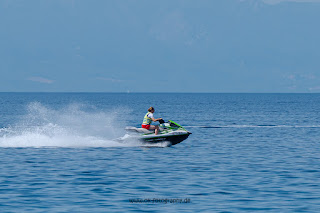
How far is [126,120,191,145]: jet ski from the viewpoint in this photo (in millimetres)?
33562

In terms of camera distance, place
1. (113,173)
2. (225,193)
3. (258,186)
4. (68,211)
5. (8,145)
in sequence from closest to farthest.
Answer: (68,211), (225,193), (258,186), (113,173), (8,145)

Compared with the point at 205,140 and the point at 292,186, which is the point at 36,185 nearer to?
the point at 292,186

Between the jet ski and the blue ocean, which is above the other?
the jet ski

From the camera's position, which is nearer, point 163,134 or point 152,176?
point 152,176

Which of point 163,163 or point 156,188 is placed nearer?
point 156,188

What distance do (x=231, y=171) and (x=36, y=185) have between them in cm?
808

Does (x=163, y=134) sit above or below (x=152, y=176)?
above

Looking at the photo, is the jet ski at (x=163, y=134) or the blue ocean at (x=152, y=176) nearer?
the blue ocean at (x=152, y=176)

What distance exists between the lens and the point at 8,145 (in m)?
34.3

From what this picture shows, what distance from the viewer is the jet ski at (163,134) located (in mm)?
33562

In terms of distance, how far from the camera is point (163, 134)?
110 ft

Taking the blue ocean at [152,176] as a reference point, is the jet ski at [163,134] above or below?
above

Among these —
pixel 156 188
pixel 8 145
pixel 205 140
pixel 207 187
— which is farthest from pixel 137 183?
pixel 205 140

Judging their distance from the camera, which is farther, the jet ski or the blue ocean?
the jet ski
